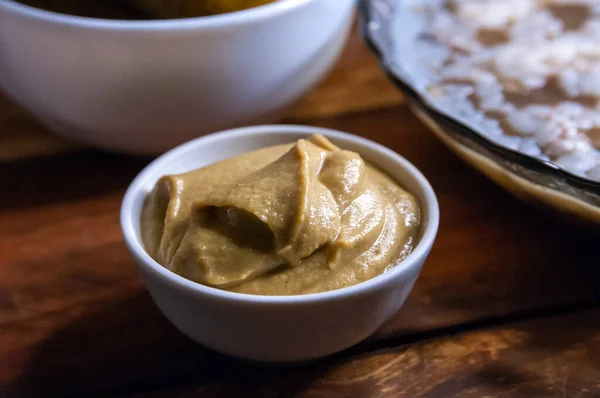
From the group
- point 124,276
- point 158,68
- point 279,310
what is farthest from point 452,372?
point 158,68

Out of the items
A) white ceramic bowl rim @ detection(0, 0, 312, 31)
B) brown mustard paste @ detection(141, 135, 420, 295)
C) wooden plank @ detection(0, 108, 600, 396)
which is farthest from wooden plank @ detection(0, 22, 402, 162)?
brown mustard paste @ detection(141, 135, 420, 295)

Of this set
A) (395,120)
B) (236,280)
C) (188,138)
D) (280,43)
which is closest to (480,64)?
(395,120)

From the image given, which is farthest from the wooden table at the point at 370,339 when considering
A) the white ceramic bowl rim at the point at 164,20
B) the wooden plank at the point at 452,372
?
the white ceramic bowl rim at the point at 164,20

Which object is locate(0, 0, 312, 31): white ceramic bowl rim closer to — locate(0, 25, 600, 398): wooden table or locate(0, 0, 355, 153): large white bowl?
locate(0, 0, 355, 153): large white bowl

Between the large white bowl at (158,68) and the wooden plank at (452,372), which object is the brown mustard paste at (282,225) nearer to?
the wooden plank at (452,372)

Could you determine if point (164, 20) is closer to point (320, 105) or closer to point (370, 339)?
point (320, 105)

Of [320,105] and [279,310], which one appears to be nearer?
[279,310]

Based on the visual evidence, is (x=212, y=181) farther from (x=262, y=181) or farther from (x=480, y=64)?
(x=480, y=64)
